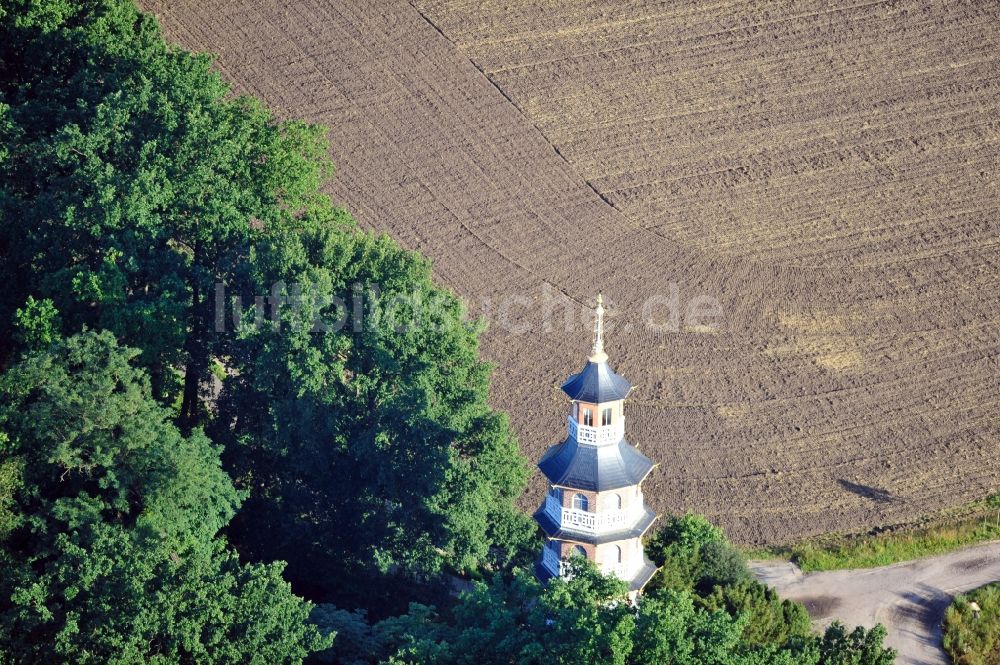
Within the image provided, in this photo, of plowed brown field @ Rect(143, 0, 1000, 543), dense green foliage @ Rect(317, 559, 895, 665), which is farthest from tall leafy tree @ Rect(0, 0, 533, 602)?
plowed brown field @ Rect(143, 0, 1000, 543)

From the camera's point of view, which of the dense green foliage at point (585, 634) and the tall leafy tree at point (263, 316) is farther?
the tall leafy tree at point (263, 316)

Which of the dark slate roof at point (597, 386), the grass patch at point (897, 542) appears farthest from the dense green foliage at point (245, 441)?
the grass patch at point (897, 542)

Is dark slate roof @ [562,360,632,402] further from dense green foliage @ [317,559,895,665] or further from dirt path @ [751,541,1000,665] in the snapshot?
dirt path @ [751,541,1000,665]

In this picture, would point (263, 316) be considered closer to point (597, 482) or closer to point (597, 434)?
point (597, 434)

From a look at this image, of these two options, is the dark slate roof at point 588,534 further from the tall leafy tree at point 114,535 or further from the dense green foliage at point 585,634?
the tall leafy tree at point 114,535

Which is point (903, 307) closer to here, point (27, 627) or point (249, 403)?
point (249, 403)
